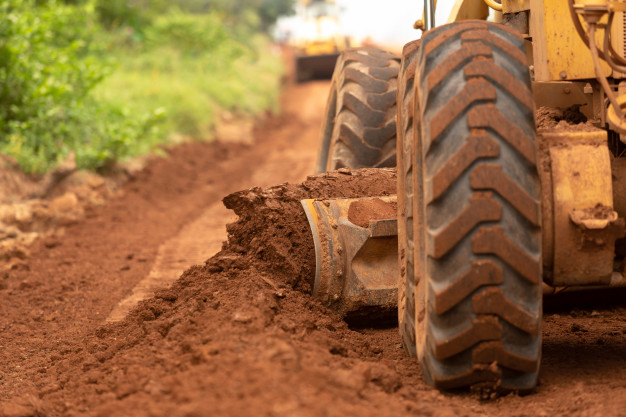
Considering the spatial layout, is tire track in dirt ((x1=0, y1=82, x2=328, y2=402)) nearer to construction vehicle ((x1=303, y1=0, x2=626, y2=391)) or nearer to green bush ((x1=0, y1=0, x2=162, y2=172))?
green bush ((x1=0, y1=0, x2=162, y2=172))

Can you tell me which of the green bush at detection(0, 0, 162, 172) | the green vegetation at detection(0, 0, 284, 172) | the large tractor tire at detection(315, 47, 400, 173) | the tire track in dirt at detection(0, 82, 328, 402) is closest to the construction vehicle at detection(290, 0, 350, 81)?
the green vegetation at detection(0, 0, 284, 172)

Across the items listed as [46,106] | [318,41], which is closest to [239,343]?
[46,106]

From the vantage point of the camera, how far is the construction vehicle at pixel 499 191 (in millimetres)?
3115

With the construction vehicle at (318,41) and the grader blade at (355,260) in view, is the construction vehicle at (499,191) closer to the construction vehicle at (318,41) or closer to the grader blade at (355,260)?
the grader blade at (355,260)

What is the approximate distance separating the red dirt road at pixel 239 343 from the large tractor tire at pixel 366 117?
3.06ft

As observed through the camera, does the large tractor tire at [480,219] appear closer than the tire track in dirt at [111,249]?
Yes

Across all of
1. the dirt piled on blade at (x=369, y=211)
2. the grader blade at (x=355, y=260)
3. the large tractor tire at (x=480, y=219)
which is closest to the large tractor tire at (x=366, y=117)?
the dirt piled on blade at (x=369, y=211)

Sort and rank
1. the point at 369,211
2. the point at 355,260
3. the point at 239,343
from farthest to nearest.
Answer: the point at 369,211, the point at 355,260, the point at 239,343

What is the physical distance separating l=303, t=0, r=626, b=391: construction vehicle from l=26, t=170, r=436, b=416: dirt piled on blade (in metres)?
0.38

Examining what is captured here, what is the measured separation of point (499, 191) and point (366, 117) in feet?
10.2

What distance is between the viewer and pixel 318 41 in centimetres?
3136

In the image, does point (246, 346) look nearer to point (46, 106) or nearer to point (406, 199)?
point (406, 199)

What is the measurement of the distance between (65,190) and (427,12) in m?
6.07

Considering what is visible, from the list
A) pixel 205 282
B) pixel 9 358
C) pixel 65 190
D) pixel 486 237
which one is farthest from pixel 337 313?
pixel 65 190
